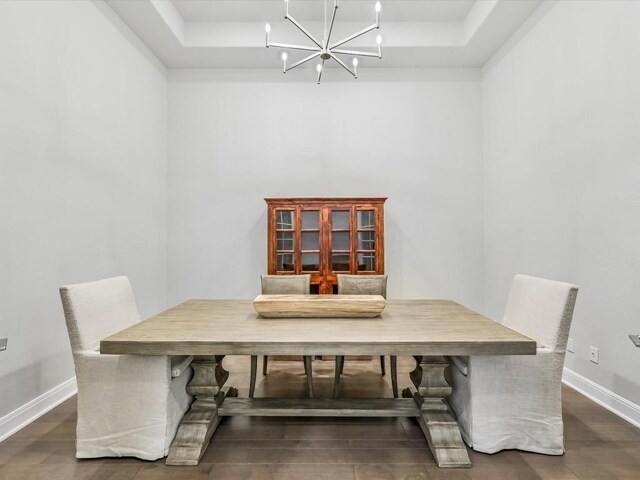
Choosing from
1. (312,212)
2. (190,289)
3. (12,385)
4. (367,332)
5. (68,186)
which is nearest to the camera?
(367,332)

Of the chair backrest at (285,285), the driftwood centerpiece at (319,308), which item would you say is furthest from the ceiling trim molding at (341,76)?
the driftwood centerpiece at (319,308)

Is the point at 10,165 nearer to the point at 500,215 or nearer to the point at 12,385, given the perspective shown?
the point at 12,385

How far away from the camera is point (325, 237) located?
3.87 meters

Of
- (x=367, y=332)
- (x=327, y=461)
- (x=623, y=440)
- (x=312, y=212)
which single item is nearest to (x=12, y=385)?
(x=327, y=461)

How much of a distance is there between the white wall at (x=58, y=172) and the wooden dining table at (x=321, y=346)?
0.98 meters

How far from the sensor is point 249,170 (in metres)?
4.38

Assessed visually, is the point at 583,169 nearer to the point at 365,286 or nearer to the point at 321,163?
the point at 365,286

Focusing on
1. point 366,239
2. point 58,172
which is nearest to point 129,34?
point 58,172

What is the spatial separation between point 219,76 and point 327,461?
13.8ft

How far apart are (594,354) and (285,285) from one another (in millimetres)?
2324

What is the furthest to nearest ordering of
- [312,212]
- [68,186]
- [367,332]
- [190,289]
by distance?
[190,289], [312,212], [68,186], [367,332]

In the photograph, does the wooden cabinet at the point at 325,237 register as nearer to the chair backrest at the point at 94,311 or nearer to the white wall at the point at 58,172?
the white wall at the point at 58,172

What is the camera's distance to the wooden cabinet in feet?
12.7

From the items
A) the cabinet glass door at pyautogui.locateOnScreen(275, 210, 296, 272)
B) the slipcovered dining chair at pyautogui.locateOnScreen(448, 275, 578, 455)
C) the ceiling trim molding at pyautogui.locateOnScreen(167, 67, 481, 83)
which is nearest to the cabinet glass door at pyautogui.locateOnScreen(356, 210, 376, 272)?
the cabinet glass door at pyautogui.locateOnScreen(275, 210, 296, 272)
